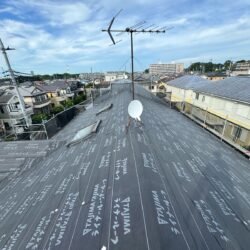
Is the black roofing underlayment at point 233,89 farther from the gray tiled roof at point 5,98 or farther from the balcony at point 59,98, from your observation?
the balcony at point 59,98

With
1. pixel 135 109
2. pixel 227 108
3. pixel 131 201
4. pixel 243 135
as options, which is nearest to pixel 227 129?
pixel 243 135

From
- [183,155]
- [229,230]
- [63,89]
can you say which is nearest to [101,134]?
[183,155]

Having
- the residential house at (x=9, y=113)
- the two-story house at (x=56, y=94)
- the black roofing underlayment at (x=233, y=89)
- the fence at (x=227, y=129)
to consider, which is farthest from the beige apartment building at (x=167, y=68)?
the fence at (x=227, y=129)

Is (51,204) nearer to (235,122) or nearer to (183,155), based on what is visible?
(183,155)

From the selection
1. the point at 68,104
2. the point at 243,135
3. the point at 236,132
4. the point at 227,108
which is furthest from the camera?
the point at 68,104

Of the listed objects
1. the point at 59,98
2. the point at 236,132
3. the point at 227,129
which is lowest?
the point at 59,98

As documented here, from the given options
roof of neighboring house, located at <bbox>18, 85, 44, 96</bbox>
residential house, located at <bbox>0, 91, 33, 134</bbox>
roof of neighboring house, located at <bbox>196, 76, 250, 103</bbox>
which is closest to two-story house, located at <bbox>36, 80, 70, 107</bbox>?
roof of neighboring house, located at <bbox>18, 85, 44, 96</bbox>

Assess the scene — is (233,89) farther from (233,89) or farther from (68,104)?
(68,104)
